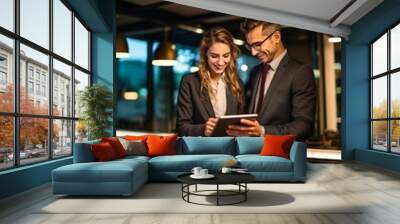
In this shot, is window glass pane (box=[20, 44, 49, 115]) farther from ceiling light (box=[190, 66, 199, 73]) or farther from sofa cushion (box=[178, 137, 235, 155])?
ceiling light (box=[190, 66, 199, 73])

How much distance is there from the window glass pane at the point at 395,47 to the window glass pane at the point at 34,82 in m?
6.60

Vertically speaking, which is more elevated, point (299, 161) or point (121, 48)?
point (121, 48)

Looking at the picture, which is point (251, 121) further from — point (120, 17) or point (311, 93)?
point (120, 17)

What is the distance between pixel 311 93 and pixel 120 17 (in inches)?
192

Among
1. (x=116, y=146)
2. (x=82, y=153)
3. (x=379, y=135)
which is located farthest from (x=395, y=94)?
(x=82, y=153)

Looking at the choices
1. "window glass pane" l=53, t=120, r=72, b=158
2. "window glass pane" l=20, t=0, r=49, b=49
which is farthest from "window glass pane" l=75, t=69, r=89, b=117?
"window glass pane" l=20, t=0, r=49, b=49

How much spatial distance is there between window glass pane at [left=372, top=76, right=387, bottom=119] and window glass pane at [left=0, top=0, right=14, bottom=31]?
24.1 feet

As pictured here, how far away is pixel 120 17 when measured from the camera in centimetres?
1007

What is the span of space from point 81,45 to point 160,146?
3179 millimetres

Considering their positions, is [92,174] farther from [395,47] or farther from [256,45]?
[395,47]

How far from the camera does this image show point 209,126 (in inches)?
366

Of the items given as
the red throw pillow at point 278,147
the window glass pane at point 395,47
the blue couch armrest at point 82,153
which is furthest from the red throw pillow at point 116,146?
the window glass pane at point 395,47

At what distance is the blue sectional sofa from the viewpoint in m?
5.13

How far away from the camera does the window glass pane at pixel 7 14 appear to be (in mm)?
5110
